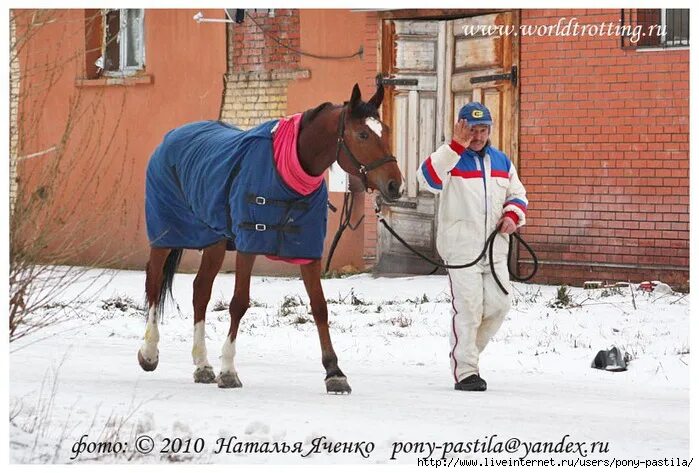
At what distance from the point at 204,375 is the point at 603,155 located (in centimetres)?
680

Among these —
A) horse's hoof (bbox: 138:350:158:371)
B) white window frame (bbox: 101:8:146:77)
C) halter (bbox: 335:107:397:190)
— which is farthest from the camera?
white window frame (bbox: 101:8:146:77)

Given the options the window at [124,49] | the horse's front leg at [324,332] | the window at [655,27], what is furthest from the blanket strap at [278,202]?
the window at [124,49]

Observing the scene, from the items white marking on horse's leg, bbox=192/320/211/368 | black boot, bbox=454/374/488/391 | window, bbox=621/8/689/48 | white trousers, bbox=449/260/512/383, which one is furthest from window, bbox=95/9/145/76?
black boot, bbox=454/374/488/391

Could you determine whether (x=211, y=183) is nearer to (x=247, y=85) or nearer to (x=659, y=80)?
(x=659, y=80)

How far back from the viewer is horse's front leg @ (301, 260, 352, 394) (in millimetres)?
7805

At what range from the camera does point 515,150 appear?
570 inches

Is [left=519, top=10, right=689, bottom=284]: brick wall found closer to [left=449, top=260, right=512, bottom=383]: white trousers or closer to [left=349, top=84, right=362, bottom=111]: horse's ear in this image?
[left=449, top=260, right=512, bottom=383]: white trousers

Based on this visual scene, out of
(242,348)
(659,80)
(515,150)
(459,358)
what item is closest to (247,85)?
(515,150)

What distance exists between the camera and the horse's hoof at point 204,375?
8.44m

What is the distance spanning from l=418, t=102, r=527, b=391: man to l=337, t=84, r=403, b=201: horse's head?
23.4 inches

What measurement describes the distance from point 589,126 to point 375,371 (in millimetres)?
5826

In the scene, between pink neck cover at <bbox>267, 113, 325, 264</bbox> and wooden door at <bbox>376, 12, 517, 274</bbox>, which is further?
wooden door at <bbox>376, 12, 517, 274</bbox>

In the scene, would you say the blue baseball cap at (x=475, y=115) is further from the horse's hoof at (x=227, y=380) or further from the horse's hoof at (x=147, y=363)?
the horse's hoof at (x=147, y=363)

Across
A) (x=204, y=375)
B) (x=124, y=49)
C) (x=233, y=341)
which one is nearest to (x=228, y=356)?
(x=233, y=341)
